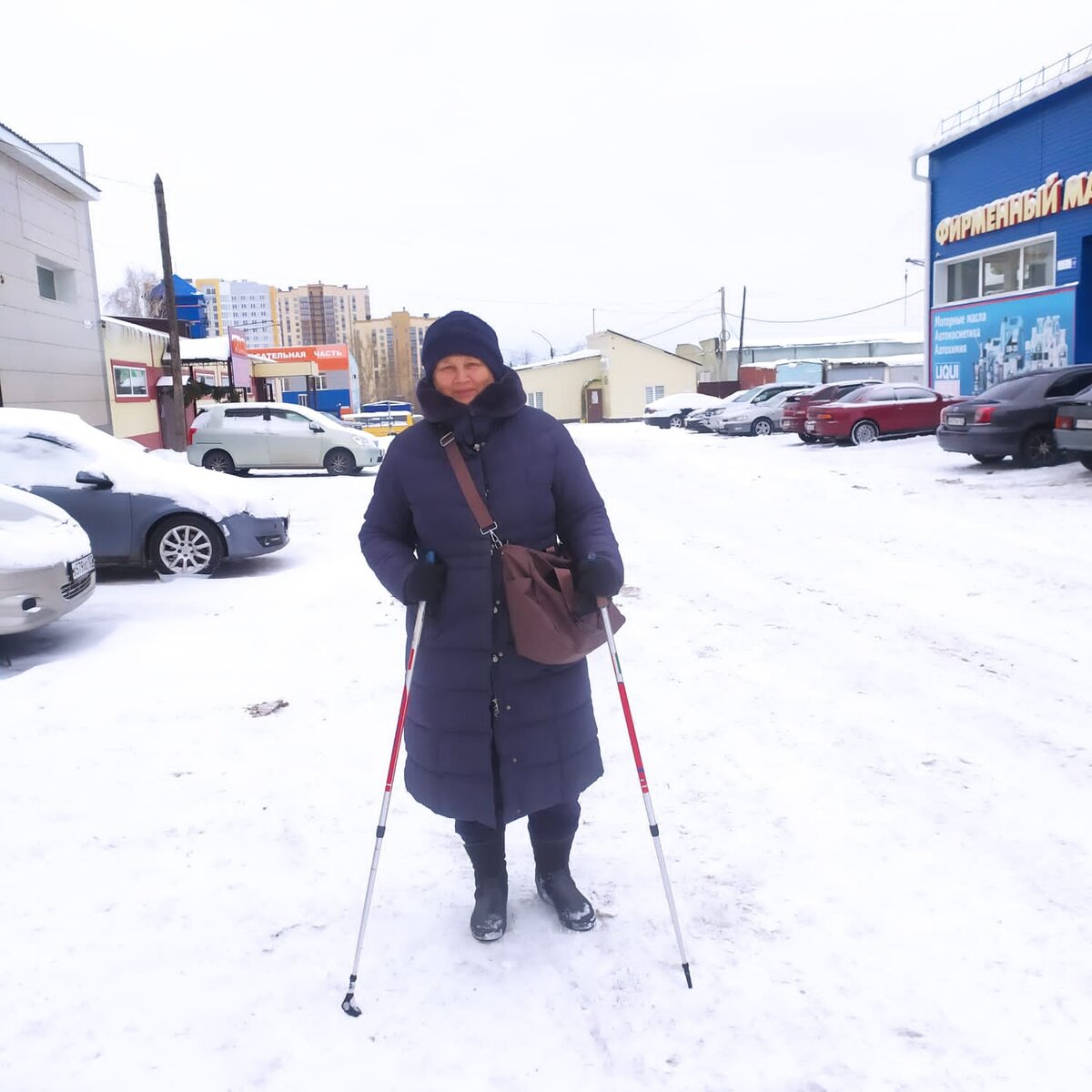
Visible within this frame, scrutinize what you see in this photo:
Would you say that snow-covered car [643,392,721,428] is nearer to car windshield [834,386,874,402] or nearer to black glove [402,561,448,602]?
car windshield [834,386,874,402]

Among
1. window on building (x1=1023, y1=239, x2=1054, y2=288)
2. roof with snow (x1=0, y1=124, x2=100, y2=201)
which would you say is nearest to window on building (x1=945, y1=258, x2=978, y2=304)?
window on building (x1=1023, y1=239, x2=1054, y2=288)

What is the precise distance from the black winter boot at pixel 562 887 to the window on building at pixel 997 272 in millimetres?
19799

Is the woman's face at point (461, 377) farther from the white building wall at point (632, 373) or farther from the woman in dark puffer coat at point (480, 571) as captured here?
the white building wall at point (632, 373)

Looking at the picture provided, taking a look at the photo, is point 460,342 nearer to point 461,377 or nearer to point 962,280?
point 461,377

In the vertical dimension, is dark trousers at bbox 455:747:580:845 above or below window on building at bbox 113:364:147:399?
below

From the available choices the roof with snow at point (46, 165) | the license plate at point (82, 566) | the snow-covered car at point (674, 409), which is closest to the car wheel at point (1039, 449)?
the license plate at point (82, 566)

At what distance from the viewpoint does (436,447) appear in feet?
9.19

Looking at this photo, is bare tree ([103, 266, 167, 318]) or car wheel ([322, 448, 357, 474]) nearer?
car wheel ([322, 448, 357, 474])

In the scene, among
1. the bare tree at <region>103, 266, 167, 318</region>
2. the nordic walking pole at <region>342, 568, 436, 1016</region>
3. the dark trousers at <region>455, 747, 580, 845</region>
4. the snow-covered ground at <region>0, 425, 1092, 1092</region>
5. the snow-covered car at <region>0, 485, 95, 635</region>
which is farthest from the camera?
the bare tree at <region>103, 266, 167, 318</region>

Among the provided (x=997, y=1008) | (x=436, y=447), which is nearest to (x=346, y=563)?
(x=436, y=447)

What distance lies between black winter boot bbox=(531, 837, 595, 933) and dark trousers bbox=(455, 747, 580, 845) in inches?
1.0

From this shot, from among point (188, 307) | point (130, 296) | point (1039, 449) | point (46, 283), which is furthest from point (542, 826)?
point (130, 296)

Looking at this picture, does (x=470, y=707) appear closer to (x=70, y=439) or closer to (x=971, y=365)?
(x=70, y=439)

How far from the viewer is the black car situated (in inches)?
528
